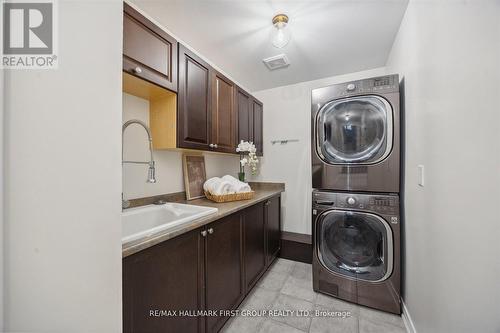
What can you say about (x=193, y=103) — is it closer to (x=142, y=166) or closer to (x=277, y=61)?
(x=142, y=166)

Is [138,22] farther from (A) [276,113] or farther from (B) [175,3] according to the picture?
(A) [276,113]

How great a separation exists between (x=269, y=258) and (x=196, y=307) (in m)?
1.18

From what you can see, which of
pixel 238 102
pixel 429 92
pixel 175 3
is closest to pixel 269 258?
pixel 238 102

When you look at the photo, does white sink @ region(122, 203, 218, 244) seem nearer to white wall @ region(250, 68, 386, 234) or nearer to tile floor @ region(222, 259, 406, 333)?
tile floor @ region(222, 259, 406, 333)

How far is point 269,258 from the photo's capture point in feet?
7.09

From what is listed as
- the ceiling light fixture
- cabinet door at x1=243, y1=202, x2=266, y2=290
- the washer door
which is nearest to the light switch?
the washer door

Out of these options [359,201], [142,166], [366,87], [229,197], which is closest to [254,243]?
[229,197]

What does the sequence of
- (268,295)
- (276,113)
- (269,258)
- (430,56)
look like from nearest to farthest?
(430,56)
(268,295)
(269,258)
(276,113)

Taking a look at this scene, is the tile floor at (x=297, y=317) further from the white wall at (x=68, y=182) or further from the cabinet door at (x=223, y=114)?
the cabinet door at (x=223, y=114)

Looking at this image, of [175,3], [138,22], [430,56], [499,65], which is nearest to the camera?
[499,65]

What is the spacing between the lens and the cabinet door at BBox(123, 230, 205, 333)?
0.80 metres

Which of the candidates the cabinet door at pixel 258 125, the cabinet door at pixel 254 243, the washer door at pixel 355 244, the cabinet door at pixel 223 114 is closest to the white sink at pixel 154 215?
the cabinet door at pixel 254 243

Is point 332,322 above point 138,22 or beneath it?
beneath

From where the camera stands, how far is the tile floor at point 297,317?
1421 millimetres
